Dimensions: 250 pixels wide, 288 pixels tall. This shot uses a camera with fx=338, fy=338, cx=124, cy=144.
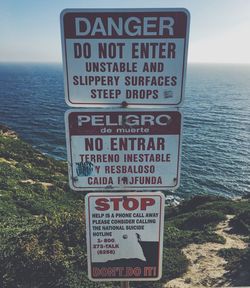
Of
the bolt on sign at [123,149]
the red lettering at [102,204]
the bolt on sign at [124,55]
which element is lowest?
the red lettering at [102,204]

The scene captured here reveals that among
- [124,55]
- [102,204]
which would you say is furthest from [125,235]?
[124,55]

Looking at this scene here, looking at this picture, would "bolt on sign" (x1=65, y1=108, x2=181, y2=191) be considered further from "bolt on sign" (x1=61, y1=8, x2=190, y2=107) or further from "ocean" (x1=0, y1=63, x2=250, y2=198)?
"ocean" (x1=0, y1=63, x2=250, y2=198)

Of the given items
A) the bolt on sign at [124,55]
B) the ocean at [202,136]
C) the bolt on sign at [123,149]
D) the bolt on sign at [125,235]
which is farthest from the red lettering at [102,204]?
the ocean at [202,136]

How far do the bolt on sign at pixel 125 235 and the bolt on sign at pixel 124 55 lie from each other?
901 millimetres

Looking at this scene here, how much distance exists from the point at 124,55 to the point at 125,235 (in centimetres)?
161

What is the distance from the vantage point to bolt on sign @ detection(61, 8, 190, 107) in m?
2.66

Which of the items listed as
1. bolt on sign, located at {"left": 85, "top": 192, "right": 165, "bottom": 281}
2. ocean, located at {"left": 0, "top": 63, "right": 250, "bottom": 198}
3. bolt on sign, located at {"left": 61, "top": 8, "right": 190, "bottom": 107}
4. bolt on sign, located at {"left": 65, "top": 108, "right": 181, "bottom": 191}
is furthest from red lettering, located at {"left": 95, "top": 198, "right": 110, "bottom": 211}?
ocean, located at {"left": 0, "top": 63, "right": 250, "bottom": 198}

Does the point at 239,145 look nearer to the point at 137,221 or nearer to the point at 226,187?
the point at 226,187

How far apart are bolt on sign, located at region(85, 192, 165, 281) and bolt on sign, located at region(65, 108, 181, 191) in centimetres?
15

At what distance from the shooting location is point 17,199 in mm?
21594

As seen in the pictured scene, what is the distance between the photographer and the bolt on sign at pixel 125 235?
3072mm

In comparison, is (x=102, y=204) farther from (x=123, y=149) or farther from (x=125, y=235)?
(x=123, y=149)

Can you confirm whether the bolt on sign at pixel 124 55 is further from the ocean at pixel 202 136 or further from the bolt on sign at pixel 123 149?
the ocean at pixel 202 136

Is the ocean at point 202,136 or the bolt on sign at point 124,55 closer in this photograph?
the bolt on sign at point 124,55
